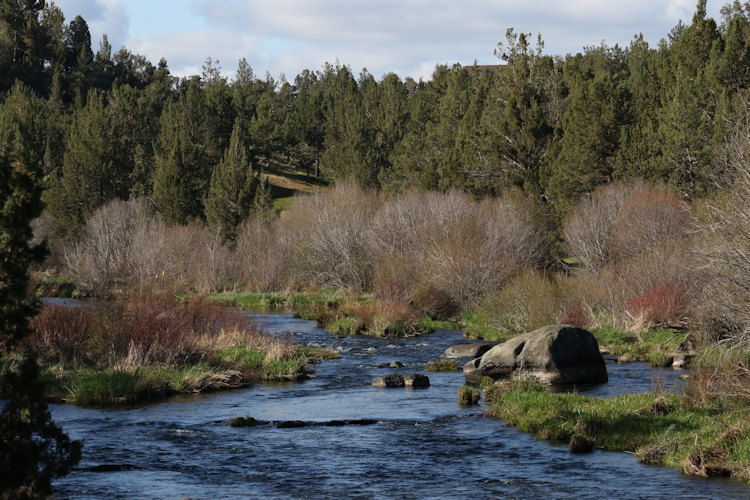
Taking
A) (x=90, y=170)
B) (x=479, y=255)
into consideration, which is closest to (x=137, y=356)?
(x=479, y=255)

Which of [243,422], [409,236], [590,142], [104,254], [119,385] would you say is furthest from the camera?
[104,254]

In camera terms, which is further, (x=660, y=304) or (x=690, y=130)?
(x=690, y=130)

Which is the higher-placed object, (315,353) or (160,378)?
(160,378)

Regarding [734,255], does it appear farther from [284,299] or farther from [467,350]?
[284,299]

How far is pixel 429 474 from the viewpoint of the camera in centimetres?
1962

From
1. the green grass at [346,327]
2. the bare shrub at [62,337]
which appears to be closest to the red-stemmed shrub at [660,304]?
the green grass at [346,327]

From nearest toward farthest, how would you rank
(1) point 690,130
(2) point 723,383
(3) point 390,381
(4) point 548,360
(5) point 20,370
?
(5) point 20,370 < (2) point 723,383 < (4) point 548,360 < (3) point 390,381 < (1) point 690,130

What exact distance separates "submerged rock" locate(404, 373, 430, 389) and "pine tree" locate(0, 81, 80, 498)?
1767 cm

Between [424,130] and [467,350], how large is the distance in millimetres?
61016

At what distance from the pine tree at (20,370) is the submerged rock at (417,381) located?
17667 millimetres

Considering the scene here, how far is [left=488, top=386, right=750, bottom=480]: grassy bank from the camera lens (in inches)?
744

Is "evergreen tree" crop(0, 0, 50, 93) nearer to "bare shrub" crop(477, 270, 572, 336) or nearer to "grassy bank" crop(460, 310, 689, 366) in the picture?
"bare shrub" crop(477, 270, 572, 336)

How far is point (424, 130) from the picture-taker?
9538 cm

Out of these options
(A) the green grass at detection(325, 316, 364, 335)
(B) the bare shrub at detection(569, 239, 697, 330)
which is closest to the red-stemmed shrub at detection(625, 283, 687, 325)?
(B) the bare shrub at detection(569, 239, 697, 330)
